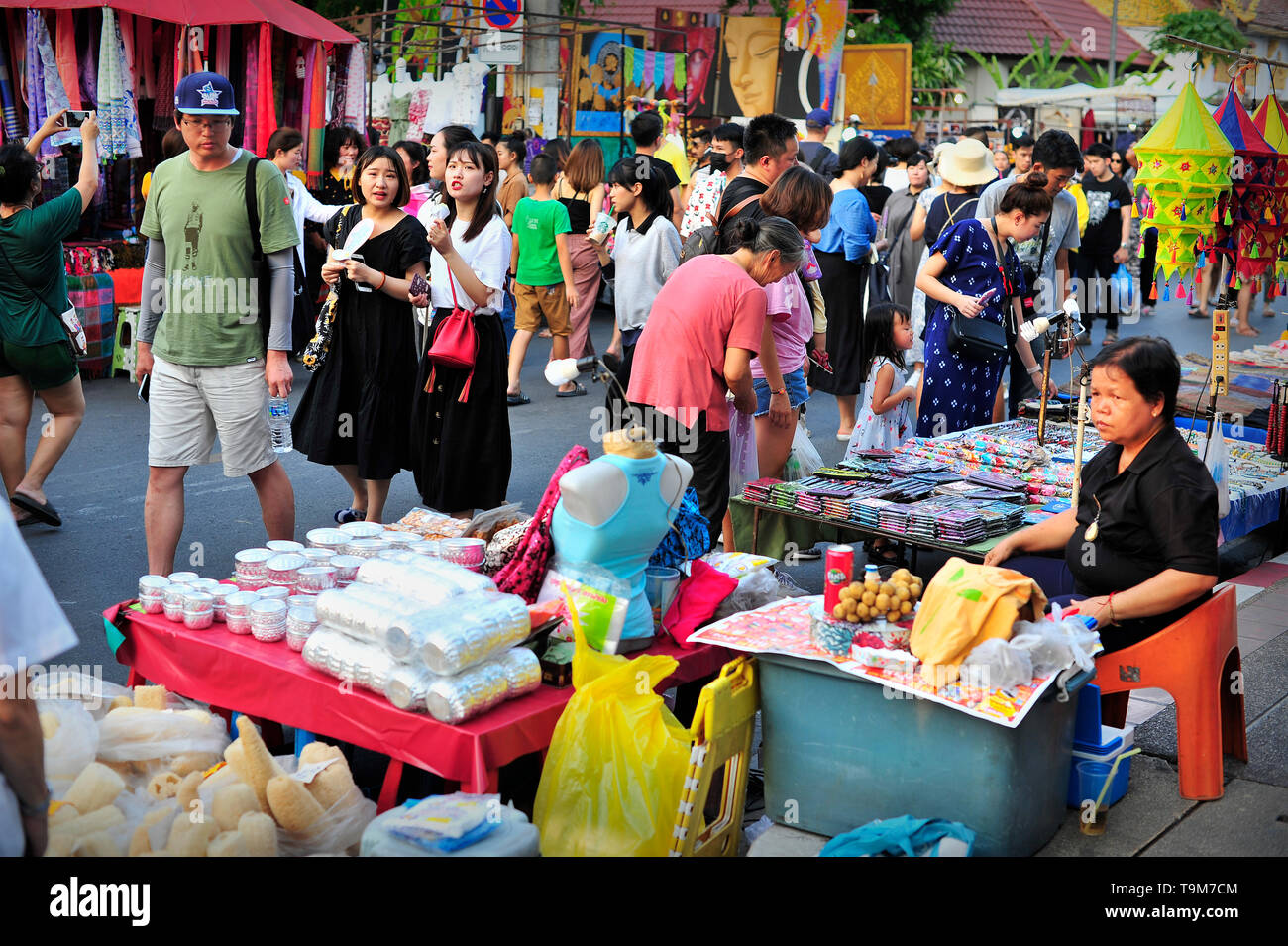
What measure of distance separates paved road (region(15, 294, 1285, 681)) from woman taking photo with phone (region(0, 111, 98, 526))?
0.36m

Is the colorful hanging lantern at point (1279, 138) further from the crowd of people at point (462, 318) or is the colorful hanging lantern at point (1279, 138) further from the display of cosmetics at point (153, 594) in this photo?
the display of cosmetics at point (153, 594)

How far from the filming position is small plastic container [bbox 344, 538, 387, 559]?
442 cm

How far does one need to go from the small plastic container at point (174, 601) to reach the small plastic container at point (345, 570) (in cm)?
46

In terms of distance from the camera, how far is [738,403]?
5586 mm

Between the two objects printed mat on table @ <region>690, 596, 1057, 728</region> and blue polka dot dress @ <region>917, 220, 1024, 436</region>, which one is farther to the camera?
blue polka dot dress @ <region>917, 220, 1024, 436</region>

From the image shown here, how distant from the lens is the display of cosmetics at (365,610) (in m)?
3.55

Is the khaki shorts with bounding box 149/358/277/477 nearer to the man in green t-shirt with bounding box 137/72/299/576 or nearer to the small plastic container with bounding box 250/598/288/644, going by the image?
the man in green t-shirt with bounding box 137/72/299/576

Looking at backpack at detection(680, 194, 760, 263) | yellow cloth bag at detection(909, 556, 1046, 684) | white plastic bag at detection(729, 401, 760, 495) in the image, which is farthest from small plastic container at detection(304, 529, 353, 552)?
backpack at detection(680, 194, 760, 263)

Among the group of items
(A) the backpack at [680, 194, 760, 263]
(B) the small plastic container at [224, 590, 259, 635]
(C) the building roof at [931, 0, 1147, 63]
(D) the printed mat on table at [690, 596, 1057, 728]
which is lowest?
(B) the small plastic container at [224, 590, 259, 635]

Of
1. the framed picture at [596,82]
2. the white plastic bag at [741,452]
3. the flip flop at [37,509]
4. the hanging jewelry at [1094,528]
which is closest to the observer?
the hanging jewelry at [1094,528]

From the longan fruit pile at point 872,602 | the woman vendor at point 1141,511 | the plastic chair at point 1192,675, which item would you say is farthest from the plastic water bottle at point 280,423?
the plastic chair at point 1192,675

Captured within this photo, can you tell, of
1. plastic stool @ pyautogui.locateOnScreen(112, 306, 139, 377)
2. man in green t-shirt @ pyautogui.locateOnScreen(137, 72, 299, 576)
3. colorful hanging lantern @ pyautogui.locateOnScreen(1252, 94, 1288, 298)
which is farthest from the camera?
plastic stool @ pyautogui.locateOnScreen(112, 306, 139, 377)

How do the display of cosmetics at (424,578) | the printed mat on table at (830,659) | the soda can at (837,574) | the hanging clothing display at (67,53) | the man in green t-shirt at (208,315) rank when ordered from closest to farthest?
1. the printed mat on table at (830,659)
2. the display of cosmetics at (424,578)
3. the soda can at (837,574)
4. the man in green t-shirt at (208,315)
5. the hanging clothing display at (67,53)

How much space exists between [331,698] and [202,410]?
86.6 inches
